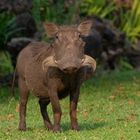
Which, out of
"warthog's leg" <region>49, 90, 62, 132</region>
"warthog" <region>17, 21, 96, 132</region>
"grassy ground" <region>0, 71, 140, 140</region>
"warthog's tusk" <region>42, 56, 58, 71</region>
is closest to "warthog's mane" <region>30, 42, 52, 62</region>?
"warthog" <region>17, 21, 96, 132</region>

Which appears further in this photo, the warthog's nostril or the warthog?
the warthog

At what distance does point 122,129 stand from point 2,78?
350 inches

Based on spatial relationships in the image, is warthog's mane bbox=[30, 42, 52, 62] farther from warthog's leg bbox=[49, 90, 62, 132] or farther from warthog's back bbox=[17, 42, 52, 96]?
warthog's leg bbox=[49, 90, 62, 132]

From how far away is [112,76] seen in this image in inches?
827

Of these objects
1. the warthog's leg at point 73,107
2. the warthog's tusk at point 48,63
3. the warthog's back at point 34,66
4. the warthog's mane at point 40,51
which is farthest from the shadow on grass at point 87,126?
the warthog's mane at point 40,51

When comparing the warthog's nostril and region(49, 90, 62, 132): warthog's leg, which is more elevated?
the warthog's nostril

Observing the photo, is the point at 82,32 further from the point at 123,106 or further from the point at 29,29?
the point at 29,29

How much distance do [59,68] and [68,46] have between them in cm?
34

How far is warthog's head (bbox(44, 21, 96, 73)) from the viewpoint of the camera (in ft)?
32.4

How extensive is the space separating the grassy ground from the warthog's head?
1027 mm

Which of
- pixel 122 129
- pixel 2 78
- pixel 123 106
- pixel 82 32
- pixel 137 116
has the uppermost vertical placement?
pixel 82 32

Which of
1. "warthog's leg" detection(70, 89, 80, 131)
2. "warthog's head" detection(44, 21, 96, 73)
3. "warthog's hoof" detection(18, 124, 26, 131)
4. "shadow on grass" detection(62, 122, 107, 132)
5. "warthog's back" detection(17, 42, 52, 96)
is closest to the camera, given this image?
"warthog's head" detection(44, 21, 96, 73)

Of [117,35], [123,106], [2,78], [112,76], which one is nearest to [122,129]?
[123,106]

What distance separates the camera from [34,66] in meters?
11.2
